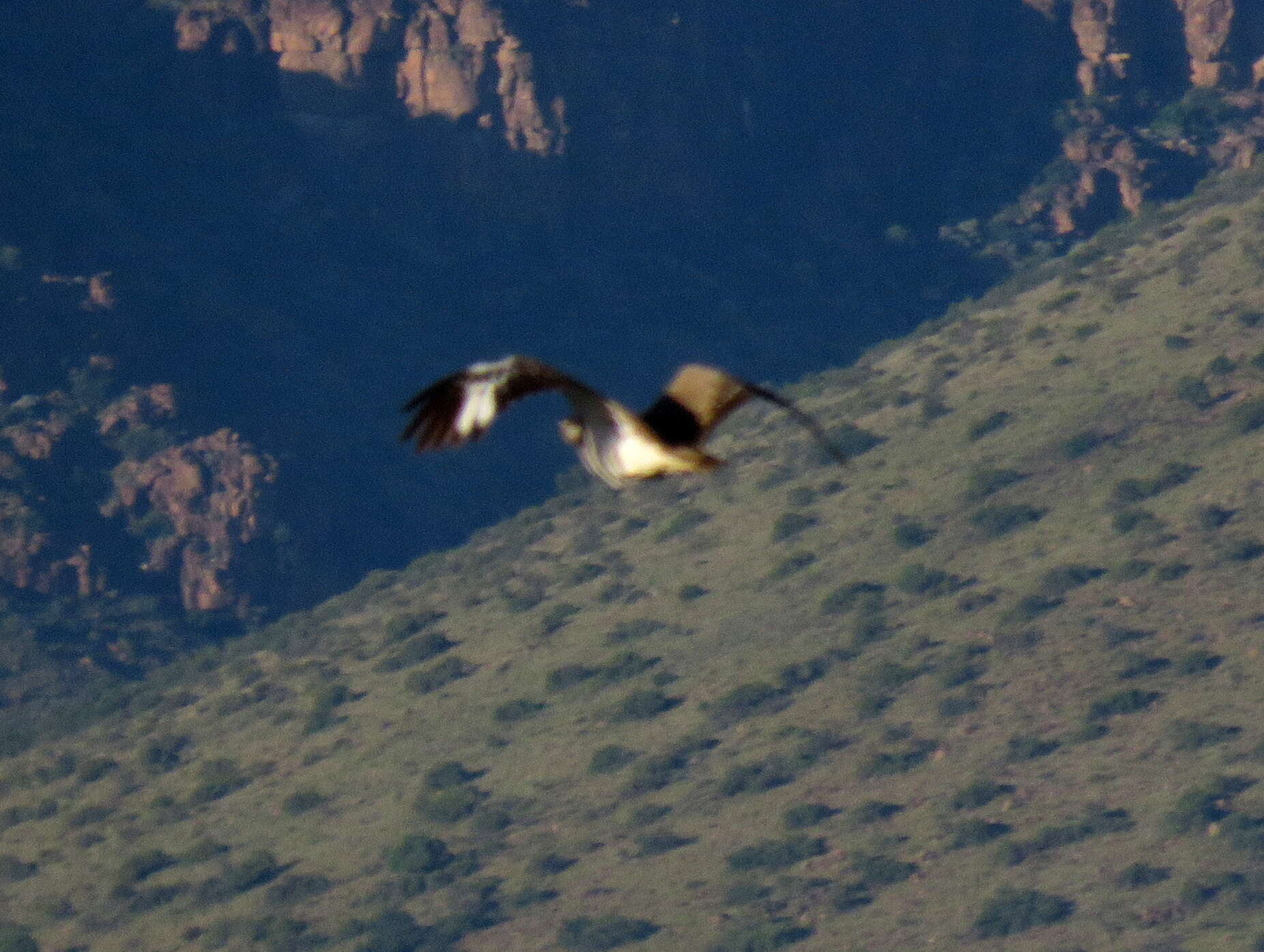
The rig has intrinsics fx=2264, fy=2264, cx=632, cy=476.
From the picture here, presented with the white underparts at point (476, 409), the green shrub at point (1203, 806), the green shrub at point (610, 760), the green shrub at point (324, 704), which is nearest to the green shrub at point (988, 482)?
the green shrub at point (610, 760)

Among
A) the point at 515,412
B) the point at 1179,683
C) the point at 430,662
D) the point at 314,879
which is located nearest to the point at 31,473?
the point at 515,412

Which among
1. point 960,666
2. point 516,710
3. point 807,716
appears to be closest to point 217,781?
point 516,710

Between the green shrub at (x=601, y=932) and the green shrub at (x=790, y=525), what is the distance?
1405 inches

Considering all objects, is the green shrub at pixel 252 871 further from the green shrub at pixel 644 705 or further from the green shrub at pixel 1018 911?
the green shrub at pixel 1018 911

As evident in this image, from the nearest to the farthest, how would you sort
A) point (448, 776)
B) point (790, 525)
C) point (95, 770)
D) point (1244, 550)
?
point (1244, 550) → point (448, 776) → point (790, 525) → point (95, 770)

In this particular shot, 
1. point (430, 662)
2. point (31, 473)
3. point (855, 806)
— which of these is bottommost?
point (855, 806)

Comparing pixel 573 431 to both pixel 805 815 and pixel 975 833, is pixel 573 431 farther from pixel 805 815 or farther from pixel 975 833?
pixel 805 815

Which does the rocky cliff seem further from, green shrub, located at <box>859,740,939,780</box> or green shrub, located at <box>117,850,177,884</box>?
green shrub, located at <box>859,740,939,780</box>

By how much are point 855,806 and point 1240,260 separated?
53.7 m

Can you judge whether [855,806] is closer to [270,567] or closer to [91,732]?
[91,732]

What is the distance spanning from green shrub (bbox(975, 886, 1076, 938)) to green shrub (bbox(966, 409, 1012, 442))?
143 feet

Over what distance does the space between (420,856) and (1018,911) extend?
1121 inches

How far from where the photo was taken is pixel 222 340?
181 meters

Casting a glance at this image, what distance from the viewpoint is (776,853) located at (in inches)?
3588
